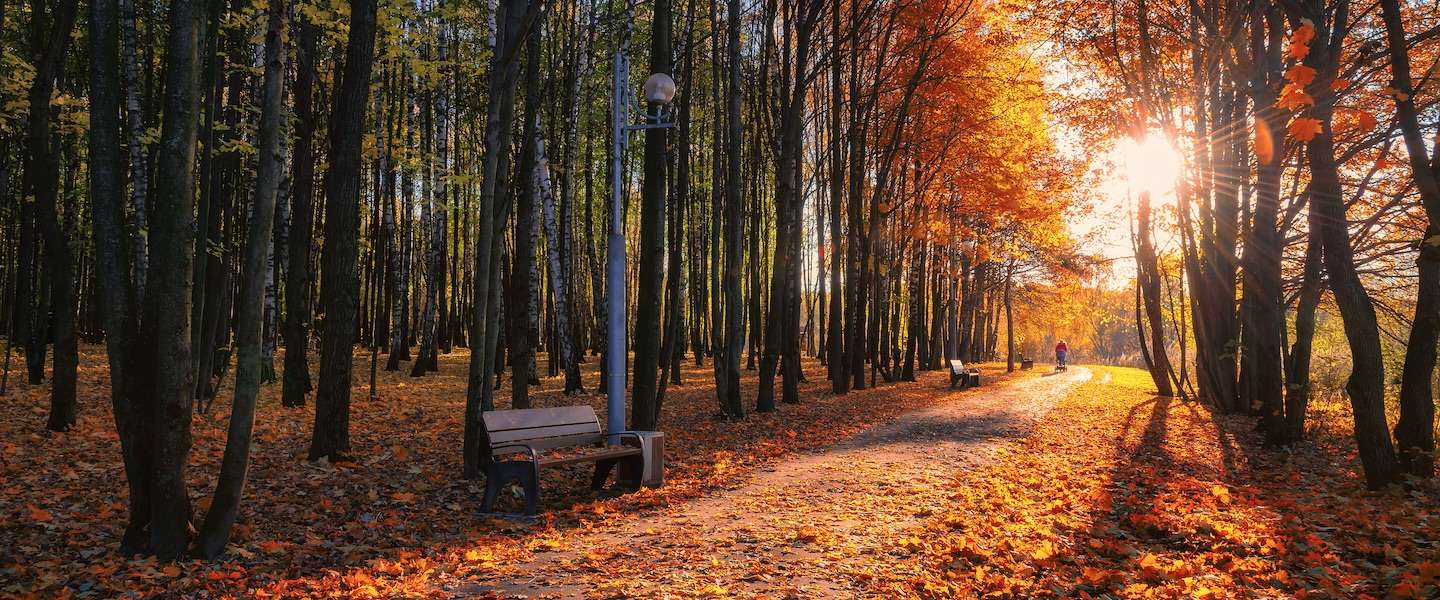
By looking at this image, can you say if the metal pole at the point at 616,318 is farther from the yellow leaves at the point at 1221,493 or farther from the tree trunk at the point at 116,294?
the yellow leaves at the point at 1221,493

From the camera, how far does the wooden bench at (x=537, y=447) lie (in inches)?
255

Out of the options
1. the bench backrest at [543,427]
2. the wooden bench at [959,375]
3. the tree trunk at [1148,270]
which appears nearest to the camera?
the bench backrest at [543,427]

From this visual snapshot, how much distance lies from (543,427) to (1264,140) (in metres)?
8.26

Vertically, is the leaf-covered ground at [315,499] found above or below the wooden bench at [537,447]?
below

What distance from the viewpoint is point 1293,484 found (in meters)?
8.53

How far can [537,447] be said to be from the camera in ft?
22.7

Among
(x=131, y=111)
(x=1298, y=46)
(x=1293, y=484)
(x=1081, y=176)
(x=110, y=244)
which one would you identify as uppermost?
(x=1081, y=176)

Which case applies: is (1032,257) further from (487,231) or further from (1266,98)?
(487,231)

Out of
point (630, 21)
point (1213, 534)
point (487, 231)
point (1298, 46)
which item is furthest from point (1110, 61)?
point (487, 231)

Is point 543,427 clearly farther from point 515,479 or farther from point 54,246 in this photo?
point 54,246

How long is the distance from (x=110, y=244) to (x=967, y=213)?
87.3 ft

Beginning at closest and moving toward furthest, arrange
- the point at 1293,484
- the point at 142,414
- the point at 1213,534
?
the point at 142,414 → the point at 1213,534 → the point at 1293,484

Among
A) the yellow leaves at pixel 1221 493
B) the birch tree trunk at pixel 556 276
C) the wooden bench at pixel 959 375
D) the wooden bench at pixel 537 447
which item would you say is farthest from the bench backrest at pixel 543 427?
the wooden bench at pixel 959 375

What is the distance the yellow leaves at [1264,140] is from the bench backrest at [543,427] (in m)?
7.16
